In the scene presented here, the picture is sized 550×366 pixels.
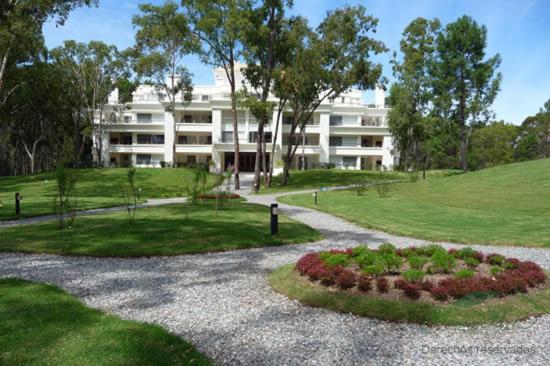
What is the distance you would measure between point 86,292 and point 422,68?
44.6 meters

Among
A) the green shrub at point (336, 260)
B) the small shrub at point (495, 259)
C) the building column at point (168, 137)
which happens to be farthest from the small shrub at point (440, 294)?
the building column at point (168, 137)

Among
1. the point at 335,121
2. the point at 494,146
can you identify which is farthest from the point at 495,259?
the point at 494,146

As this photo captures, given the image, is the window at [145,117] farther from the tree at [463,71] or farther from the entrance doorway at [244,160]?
the tree at [463,71]

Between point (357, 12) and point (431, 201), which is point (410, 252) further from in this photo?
point (357, 12)

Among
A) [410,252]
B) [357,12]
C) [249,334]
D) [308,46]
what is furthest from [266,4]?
[249,334]

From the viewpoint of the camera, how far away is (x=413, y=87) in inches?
1615

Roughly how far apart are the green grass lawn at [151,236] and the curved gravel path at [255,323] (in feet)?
3.28

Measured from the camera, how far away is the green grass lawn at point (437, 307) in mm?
4945

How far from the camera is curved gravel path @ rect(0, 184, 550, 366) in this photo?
4031mm

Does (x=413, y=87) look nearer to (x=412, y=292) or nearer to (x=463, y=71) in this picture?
(x=463, y=71)

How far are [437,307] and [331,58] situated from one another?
26.8m

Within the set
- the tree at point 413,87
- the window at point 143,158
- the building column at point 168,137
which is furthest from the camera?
the window at point 143,158

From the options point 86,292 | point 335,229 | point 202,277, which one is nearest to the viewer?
point 86,292

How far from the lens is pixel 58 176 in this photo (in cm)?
1088
